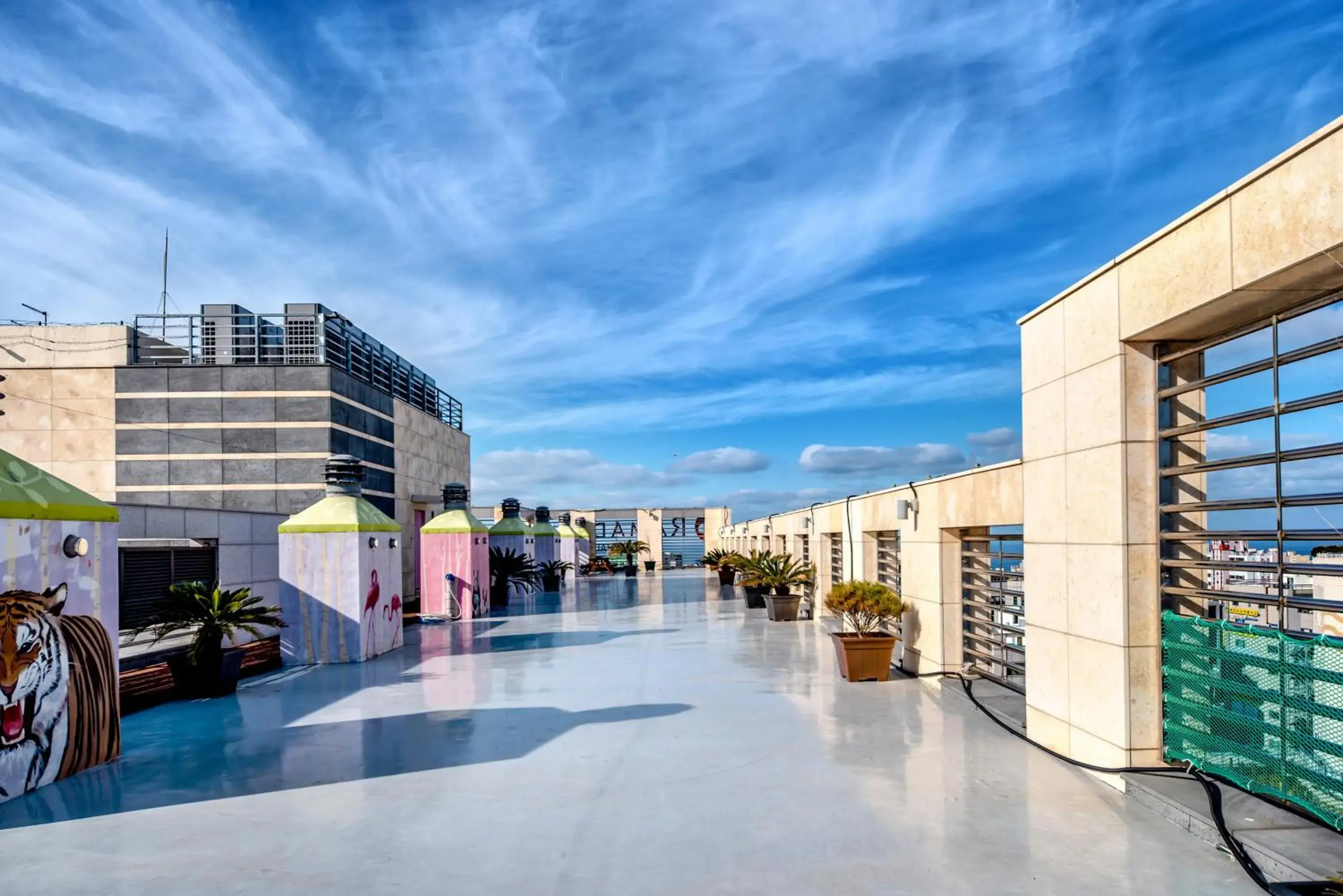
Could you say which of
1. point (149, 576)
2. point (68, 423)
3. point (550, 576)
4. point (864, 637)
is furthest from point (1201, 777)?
point (550, 576)

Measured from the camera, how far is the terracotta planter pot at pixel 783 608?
18.3 metres

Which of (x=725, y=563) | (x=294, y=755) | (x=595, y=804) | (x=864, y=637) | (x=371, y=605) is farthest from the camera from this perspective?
(x=725, y=563)

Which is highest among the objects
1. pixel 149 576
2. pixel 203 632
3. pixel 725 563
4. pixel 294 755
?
pixel 149 576

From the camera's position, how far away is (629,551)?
43.5 m

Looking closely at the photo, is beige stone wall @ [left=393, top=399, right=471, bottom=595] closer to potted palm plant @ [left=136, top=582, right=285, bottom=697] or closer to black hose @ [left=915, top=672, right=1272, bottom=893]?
potted palm plant @ [left=136, top=582, right=285, bottom=697]

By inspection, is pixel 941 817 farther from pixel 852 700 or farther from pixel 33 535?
pixel 33 535

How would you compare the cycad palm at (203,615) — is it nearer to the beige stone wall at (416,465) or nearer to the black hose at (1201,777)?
the black hose at (1201,777)

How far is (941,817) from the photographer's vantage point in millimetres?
5559

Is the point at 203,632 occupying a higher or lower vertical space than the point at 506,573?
higher

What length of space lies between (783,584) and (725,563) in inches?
408

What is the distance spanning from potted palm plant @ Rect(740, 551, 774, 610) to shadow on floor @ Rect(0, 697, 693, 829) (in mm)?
10966

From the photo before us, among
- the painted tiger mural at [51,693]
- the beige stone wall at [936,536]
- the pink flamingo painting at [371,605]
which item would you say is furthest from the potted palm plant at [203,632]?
the beige stone wall at [936,536]

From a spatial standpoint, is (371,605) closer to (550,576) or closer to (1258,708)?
(1258,708)

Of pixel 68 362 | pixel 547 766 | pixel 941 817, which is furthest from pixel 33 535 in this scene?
pixel 68 362
